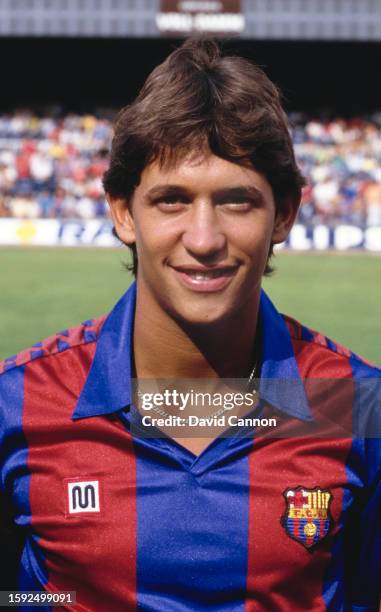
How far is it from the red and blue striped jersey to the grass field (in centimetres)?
532

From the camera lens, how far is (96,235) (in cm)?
1633

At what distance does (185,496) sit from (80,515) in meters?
0.23

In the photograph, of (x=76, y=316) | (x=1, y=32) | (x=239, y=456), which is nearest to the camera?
(x=239, y=456)

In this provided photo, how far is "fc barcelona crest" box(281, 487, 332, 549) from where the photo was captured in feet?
5.98

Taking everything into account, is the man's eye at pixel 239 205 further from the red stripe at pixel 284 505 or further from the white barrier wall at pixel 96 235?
the white barrier wall at pixel 96 235

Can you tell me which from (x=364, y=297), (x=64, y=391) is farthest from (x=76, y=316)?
(x=64, y=391)

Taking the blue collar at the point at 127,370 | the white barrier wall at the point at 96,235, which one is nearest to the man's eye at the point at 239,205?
the blue collar at the point at 127,370

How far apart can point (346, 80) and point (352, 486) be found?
24461mm

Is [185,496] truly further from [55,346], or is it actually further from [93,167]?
[93,167]

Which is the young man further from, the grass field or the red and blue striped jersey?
the grass field

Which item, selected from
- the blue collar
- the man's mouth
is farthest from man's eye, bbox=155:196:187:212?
the blue collar

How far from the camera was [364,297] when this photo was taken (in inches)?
432

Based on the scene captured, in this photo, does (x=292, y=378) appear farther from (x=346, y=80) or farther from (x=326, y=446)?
(x=346, y=80)

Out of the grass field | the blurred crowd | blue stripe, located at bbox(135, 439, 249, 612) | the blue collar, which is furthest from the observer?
the blurred crowd
